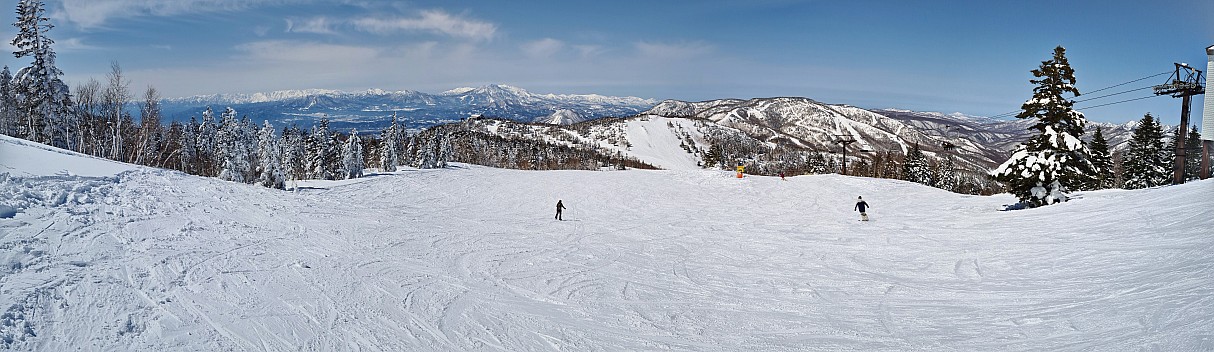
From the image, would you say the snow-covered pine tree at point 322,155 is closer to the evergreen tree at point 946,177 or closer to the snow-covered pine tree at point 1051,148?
the snow-covered pine tree at point 1051,148

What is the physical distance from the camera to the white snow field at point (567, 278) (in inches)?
338

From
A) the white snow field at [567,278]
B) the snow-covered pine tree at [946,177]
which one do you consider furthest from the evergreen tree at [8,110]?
the snow-covered pine tree at [946,177]

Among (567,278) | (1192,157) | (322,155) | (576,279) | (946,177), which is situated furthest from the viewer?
(946,177)

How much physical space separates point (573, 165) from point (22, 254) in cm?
15385

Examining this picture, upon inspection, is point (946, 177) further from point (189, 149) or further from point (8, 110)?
point (189, 149)

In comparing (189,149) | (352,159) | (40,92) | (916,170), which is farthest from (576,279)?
(189,149)

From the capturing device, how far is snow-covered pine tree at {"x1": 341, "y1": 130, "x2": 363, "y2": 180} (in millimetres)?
49094

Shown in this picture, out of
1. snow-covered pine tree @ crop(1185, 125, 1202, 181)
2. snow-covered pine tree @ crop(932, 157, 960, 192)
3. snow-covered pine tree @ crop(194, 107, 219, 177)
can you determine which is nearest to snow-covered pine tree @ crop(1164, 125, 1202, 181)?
snow-covered pine tree @ crop(1185, 125, 1202, 181)

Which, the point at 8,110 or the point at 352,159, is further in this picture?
the point at 352,159

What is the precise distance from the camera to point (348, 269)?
44.9 feet

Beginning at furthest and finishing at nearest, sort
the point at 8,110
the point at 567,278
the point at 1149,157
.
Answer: the point at 1149,157, the point at 8,110, the point at 567,278

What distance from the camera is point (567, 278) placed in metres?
13.8

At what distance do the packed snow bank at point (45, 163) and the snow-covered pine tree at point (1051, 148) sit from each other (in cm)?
3638

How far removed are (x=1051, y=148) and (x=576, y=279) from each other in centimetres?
2220
